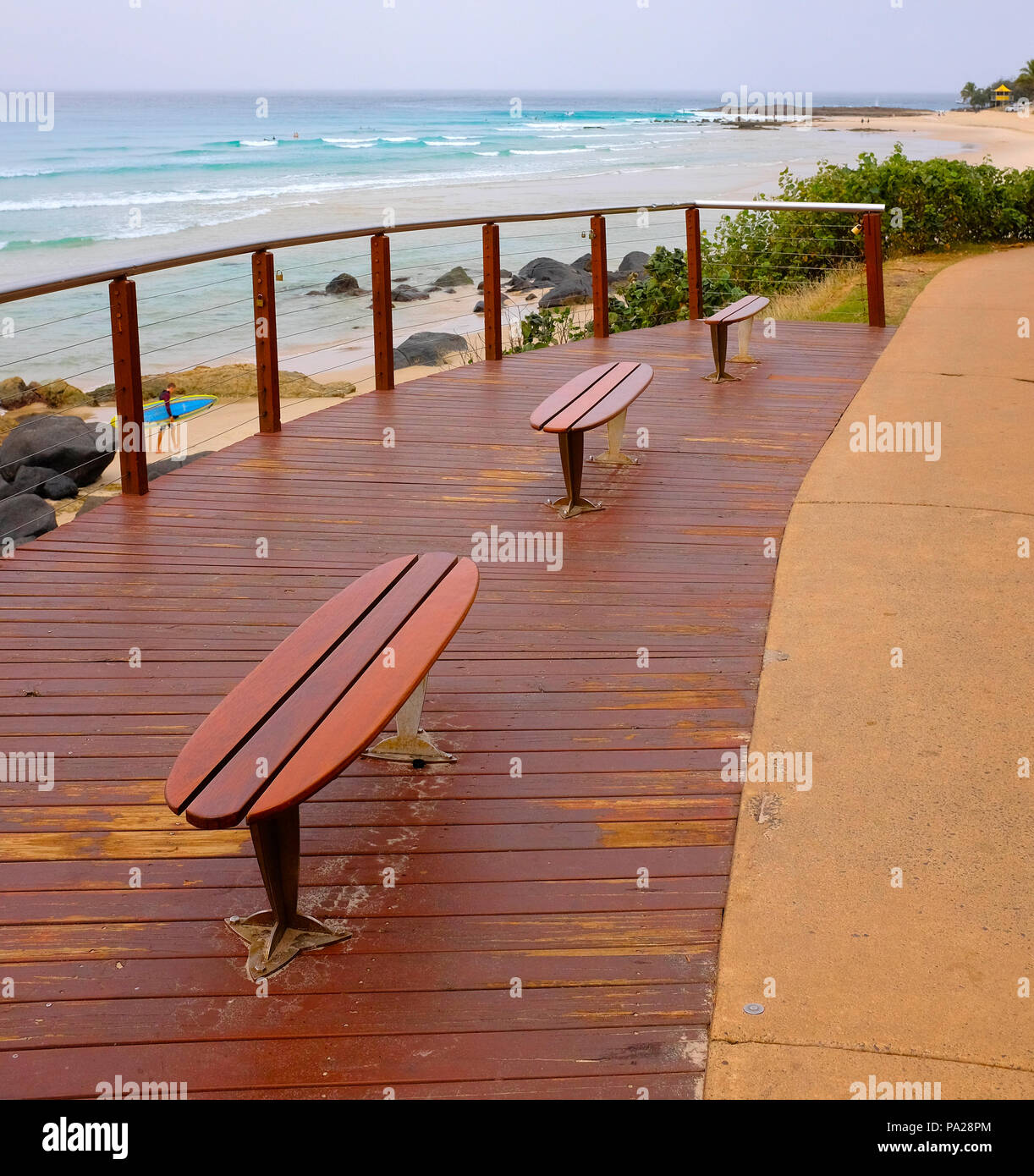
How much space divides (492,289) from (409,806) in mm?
6175

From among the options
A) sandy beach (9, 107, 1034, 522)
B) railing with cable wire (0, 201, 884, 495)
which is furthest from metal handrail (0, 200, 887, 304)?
sandy beach (9, 107, 1034, 522)

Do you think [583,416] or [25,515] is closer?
[583,416]

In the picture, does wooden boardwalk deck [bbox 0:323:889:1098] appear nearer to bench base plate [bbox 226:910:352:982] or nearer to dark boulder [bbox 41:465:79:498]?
bench base plate [bbox 226:910:352:982]

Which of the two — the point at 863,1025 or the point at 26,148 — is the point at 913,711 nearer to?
the point at 863,1025

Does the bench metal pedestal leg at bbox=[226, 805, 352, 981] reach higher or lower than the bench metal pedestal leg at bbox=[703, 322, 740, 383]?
lower

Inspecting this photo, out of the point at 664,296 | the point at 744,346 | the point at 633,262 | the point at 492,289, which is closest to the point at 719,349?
the point at 744,346

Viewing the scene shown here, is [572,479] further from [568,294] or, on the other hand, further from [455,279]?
[455,279]

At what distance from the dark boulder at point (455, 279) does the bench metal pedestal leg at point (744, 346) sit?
54.4ft

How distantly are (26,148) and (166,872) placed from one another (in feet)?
195

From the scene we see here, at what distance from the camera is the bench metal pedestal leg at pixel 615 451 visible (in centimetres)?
637

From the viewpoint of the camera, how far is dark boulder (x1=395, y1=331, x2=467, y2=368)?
16469 millimetres

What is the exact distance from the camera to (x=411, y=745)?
138 inches

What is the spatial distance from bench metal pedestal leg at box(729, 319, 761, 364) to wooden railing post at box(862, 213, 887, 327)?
1.62m
